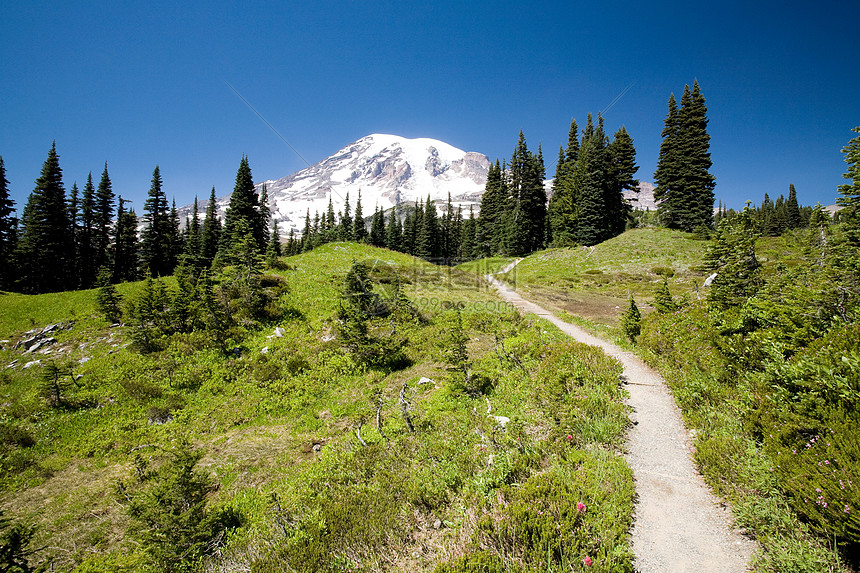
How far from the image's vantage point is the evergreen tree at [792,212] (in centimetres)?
8944

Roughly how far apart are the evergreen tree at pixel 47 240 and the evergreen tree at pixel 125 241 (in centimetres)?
885

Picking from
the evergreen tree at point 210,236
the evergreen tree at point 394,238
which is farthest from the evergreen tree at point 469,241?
the evergreen tree at point 210,236

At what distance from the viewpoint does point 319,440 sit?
36.1ft

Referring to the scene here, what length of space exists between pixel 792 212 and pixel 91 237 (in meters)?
165

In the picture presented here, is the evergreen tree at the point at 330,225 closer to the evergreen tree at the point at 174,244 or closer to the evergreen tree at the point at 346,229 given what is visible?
the evergreen tree at the point at 346,229

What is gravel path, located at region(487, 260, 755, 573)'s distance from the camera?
14.5 feet

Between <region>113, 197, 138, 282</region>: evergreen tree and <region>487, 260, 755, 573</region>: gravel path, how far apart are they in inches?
2572

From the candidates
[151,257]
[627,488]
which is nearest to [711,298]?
[627,488]

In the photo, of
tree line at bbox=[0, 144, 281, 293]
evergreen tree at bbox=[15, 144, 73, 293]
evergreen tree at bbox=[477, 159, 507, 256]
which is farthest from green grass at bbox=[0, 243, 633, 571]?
evergreen tree at bbox=[477, 159, 507, 256]

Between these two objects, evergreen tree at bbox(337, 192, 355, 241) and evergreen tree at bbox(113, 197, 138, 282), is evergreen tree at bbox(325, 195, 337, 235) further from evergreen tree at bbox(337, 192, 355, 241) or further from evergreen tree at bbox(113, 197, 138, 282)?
evergreen tree at bbox(113, 197, 138, 282)

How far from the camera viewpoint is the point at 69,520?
8062 millimetres

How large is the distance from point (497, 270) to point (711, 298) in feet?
134

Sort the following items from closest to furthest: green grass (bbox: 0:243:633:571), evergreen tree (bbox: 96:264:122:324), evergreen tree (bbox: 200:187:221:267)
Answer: green grass (bbox: 0:243:633:571)
evergreen tree (bbox: 96:264:122:324)
evergreen tree (bbox: 200:187:221:267)

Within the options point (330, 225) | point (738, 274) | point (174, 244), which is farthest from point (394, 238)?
point (738, 274)
